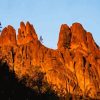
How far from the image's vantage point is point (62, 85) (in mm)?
189875

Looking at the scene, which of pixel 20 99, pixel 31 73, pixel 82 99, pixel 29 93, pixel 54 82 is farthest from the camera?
pixel 54 82

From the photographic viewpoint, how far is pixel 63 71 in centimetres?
19625

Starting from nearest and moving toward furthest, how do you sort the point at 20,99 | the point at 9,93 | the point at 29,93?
the point at 9,93, the point at 20,99, the point at 29,93

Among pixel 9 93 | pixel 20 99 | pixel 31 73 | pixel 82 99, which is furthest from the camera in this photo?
pixel 82 99

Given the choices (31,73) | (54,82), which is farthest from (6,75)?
(54,82)

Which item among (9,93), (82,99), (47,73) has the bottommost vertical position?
(9,93)

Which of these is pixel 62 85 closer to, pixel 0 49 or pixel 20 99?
pixel 0 49

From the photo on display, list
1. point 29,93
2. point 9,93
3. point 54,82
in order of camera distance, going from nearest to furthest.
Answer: point 9,93, point 29,93, point 54,82

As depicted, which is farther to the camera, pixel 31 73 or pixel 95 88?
pixel 95 88

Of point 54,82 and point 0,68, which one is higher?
point 54,82

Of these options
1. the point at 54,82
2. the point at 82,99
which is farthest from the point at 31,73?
the point at 54,82

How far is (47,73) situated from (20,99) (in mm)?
97857

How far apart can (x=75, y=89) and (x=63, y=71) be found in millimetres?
8222

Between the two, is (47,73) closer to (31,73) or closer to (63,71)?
(63,71)
